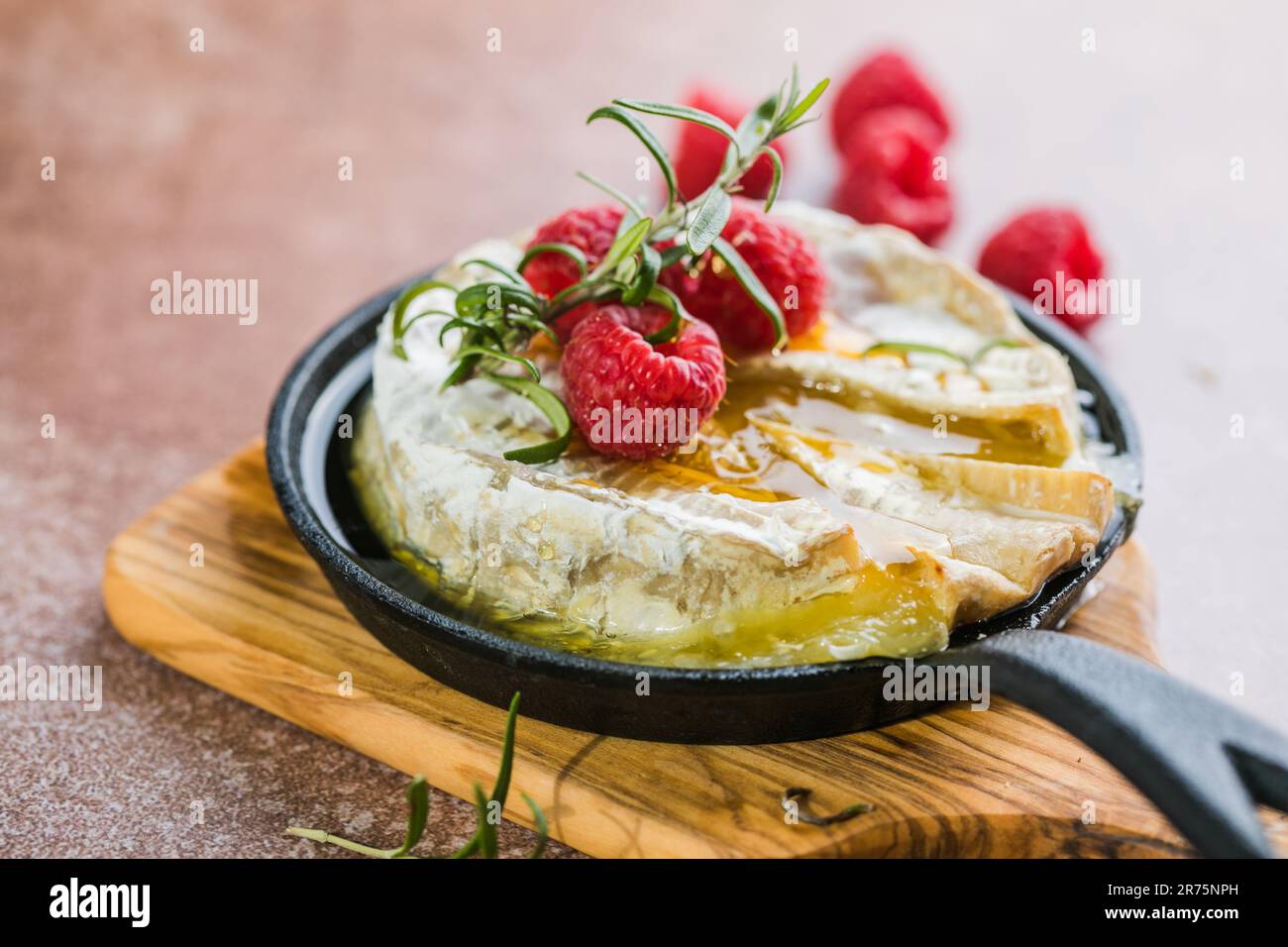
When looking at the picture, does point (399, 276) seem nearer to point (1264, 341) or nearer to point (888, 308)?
point (888, 308)

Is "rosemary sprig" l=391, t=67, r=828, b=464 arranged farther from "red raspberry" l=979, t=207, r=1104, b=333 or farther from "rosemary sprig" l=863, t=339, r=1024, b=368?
"red raspberry" l=979, t=207, r=1104, b=333

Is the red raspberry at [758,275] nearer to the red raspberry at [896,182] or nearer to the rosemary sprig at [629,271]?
the rosemary sprig at [629,271]

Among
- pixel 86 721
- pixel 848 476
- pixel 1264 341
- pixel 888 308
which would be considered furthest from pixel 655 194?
pixel 86 721

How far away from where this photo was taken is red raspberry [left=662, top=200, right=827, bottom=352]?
202 centimetres

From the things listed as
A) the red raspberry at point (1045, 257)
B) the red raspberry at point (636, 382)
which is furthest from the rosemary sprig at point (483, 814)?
the red raspberry at point (1045, 257)

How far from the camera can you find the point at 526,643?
177 cm

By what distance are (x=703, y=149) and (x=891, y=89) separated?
54 centimetres

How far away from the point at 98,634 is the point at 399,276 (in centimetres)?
134

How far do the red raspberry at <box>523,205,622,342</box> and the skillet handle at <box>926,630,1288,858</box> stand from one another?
2.79ft

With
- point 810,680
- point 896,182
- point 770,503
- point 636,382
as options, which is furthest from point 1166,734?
point 896,182

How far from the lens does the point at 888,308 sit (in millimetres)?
2287

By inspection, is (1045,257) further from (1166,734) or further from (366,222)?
(366,222)

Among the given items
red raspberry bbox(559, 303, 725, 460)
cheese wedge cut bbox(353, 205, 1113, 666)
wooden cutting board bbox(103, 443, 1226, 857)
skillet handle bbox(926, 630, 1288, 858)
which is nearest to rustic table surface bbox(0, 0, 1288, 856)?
wooden cutting board bbox(103, 443, 1226, 857)

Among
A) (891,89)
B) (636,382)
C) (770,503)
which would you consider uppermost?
(891,89)
